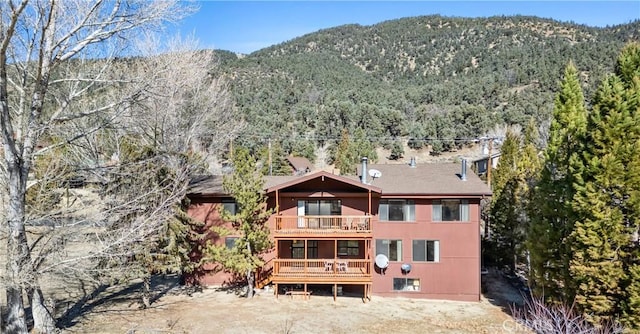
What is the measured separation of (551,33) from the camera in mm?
103125

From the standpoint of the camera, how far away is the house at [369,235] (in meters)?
18.7

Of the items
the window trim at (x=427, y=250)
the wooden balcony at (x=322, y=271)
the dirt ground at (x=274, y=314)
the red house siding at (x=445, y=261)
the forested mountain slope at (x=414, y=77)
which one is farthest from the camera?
the forested mountain slope at (x=414, y=77)

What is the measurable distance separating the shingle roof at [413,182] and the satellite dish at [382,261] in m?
2.78

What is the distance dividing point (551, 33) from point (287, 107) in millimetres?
72987

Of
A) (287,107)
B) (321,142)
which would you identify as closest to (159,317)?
(321,142)

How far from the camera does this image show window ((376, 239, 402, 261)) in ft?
63.8

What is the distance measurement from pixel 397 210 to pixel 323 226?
11.2 feet

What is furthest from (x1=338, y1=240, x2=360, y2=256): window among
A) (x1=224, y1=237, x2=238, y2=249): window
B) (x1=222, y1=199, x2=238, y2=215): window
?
(x1=222, y1=199, x2=238, y2=215): window

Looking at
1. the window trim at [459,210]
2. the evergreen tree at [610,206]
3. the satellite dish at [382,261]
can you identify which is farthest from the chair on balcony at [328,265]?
the evergreen tree at [610,206]

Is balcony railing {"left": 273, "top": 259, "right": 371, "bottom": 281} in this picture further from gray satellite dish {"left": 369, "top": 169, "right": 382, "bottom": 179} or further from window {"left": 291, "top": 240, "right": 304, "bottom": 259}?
gray satellite dish {"left": 369, "top": 169, "right": 382, "bottom": 179}

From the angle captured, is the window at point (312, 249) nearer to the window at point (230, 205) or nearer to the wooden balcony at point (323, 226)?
the wooden balcony at point (323, 226)

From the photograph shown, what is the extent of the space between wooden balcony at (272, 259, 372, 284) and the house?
0.14ft

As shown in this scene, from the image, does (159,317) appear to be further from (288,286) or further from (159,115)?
(159,115)

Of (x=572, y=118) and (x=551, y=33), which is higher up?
(x=551, y=33)
